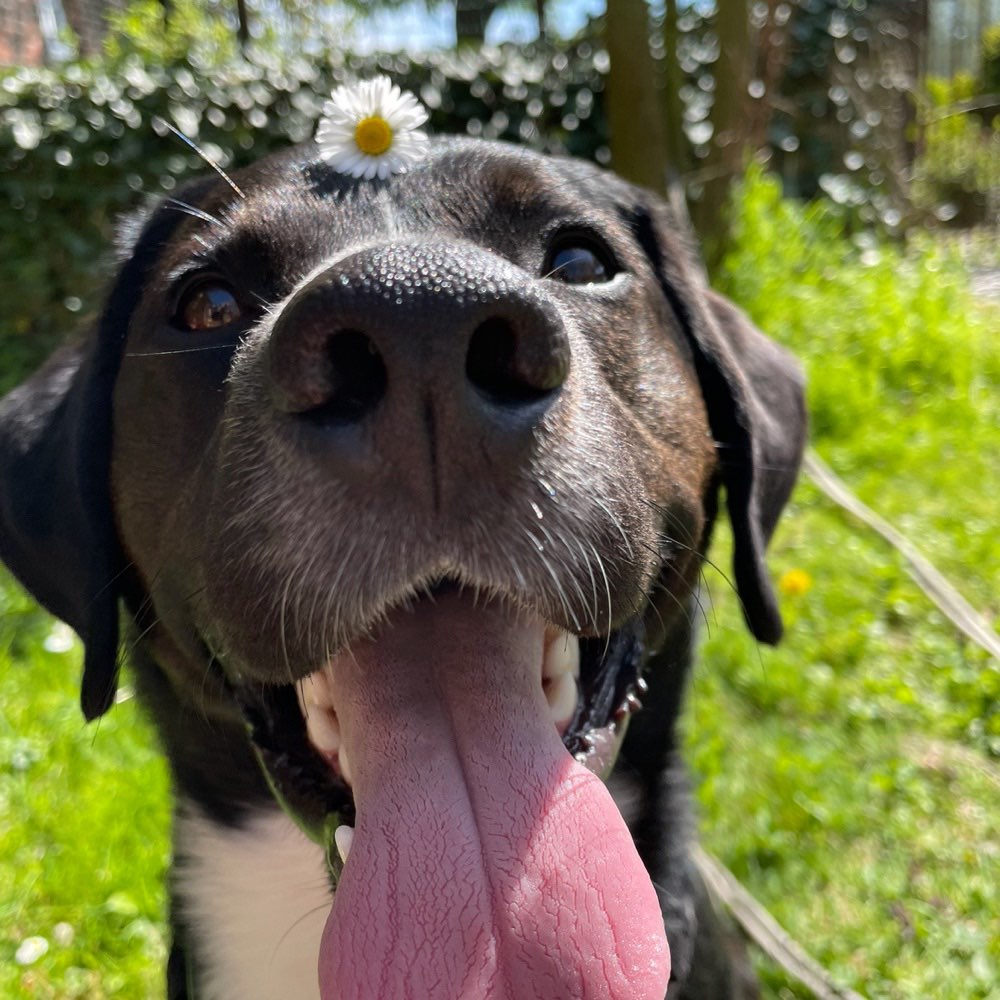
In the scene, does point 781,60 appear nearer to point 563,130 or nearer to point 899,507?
point 563,130

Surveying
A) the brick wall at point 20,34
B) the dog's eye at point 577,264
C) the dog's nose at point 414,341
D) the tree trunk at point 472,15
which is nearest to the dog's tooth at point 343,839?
the dog's nose at point 414,341

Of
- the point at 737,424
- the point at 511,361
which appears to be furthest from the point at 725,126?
the point at 511,361

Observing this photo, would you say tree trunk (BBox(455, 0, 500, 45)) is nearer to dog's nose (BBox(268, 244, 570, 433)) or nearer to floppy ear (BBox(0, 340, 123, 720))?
floppy ear (BBox(0, 340, 123, 720))

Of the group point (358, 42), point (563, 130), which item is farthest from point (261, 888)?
Answer: point (358, 42)

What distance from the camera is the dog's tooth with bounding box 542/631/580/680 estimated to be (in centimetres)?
155

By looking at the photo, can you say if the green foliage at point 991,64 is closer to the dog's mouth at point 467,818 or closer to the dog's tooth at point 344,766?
the dog's mouth at point 467,818

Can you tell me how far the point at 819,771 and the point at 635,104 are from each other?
13.6 ft

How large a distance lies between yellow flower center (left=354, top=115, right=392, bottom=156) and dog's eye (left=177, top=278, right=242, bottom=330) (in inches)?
14.3

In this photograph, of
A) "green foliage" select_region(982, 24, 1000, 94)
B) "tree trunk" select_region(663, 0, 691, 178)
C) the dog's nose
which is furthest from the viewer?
"green foliage" select_region(982, 24, 1000, 94)

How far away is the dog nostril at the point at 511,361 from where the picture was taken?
1.16 m

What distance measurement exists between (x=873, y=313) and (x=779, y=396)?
153 inches

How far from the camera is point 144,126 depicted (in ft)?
19.9

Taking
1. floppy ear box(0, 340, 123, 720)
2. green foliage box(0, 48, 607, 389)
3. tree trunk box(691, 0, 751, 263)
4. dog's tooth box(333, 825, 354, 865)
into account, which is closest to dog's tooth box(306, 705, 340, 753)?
dog's tooth box(333, 825, 354, 865)

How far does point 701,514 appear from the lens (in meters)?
1.92
